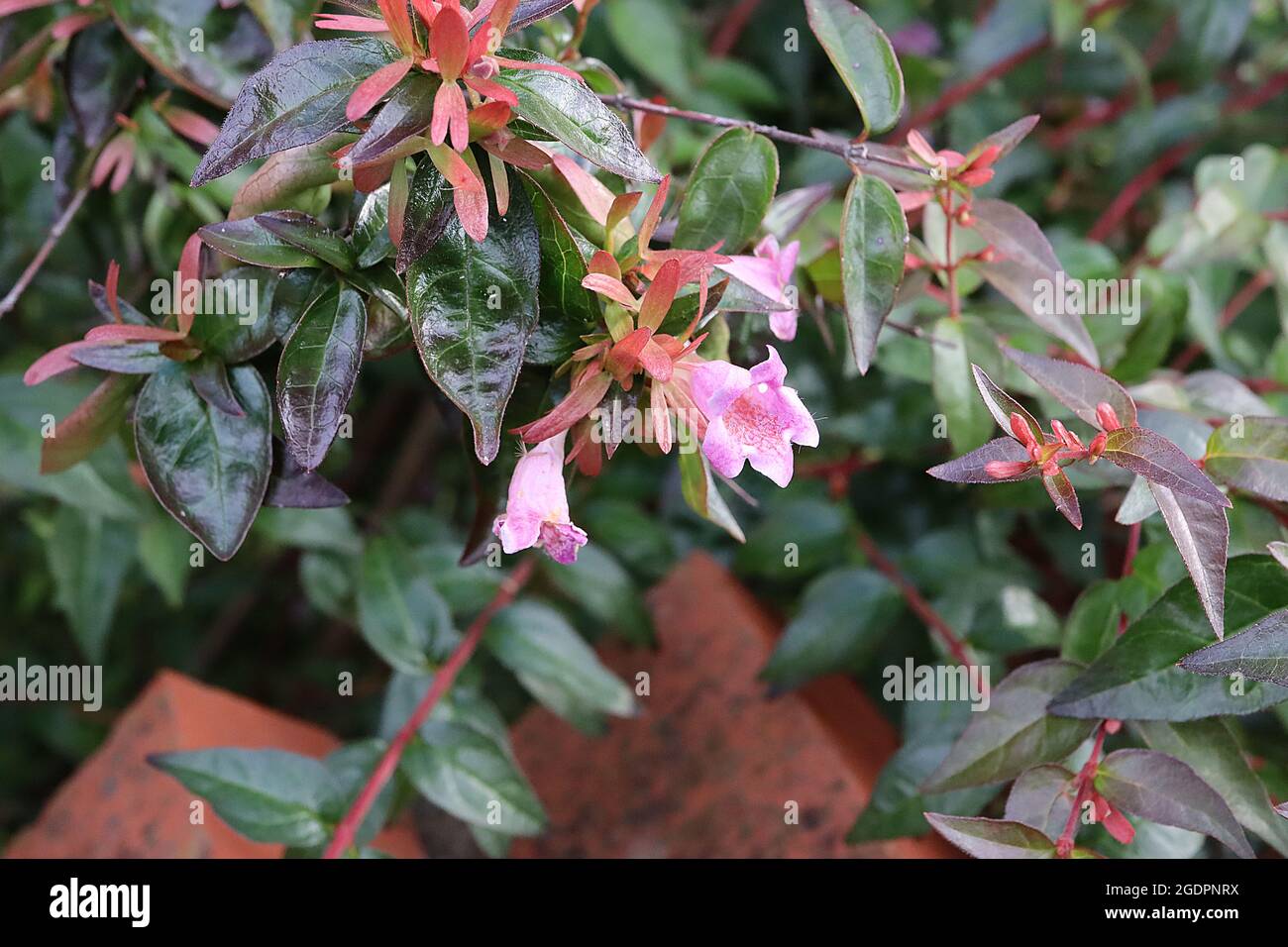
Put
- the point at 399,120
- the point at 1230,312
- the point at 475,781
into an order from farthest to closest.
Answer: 1. the point at 1230,312
2. the point at 475,781
3. the point at 399,120

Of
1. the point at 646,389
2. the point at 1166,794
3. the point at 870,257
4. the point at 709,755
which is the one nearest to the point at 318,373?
the point at 646,389

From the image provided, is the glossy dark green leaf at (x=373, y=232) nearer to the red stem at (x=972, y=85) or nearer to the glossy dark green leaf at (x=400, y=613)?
the glossy dark green leaf at (x=400, y=613)

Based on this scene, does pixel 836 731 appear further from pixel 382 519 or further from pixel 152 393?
pixel 152 393

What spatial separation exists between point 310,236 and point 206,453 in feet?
0.47

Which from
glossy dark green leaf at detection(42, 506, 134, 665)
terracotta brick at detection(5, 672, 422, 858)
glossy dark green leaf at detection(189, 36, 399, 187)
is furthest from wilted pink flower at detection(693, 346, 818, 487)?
glossy dark green leaf at detection(42, 506, 134, 665)

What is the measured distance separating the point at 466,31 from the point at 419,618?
22.5 inches

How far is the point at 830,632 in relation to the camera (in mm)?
961

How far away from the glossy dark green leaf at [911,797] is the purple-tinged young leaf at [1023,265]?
29 centimetres

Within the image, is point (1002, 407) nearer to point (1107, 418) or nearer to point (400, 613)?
point (1107, 418)

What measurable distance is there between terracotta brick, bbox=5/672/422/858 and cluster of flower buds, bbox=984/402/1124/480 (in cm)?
69

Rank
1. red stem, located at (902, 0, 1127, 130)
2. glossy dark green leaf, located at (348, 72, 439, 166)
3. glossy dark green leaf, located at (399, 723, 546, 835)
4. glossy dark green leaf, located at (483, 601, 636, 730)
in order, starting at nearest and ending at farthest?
1. glossy dark green leaf, located at (348, 72, 439, 166)
2. glossy dark green leaf, located at (399, 723, 546, 835)
3. glossy dark green leaf, located at (483, 601, 636, 730)
4. red stem, located at (902, 0, 1127, 130)

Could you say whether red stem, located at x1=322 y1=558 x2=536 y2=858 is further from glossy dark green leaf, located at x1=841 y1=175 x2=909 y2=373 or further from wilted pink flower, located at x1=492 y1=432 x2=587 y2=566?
glossy dark green leaf, located at x1=841 y1=175 x2=909 y2=373

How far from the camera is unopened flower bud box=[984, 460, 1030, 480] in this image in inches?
21.4

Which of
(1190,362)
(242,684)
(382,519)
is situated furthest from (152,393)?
(242,684)
